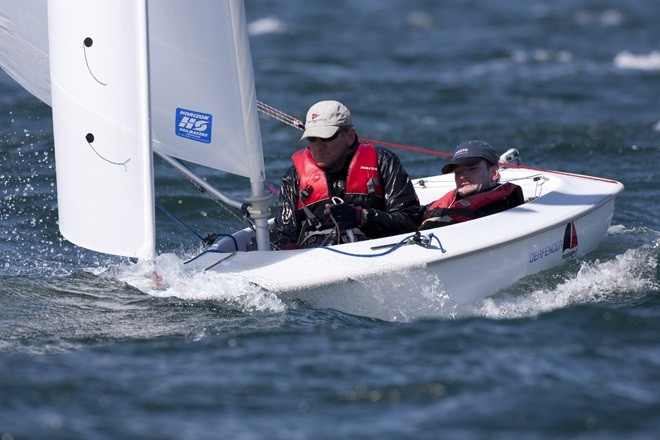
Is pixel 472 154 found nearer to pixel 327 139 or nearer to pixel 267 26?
pixel 327 139

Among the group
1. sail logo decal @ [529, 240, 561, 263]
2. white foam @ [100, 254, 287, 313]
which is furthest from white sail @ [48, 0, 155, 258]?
sail logo decal @ [529, 240, 561, 263]

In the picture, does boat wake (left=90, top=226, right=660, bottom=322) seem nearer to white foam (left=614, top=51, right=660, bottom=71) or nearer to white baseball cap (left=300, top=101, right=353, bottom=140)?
white baseball cap (left=300, top=101, right=353, bottom=140)

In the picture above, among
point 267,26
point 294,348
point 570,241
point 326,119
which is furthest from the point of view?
point 267,26

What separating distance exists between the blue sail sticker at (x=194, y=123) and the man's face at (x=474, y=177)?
138cm

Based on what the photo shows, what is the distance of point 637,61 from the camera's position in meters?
14.1

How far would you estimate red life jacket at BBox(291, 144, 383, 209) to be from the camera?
5480 millimetres

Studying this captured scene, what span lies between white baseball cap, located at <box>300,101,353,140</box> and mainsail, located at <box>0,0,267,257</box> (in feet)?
0.91

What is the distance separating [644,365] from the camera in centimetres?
435

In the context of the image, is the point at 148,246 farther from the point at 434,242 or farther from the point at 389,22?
the point at 389,22

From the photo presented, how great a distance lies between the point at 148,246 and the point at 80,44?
953mm

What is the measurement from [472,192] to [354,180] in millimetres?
687

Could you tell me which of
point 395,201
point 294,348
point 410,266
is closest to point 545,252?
point 395,201

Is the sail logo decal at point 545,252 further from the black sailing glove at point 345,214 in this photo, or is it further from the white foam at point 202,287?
the white foam at point 202,287

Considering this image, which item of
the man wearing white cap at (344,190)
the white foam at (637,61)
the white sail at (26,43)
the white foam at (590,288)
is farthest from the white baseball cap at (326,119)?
the white foam at (637,61)
